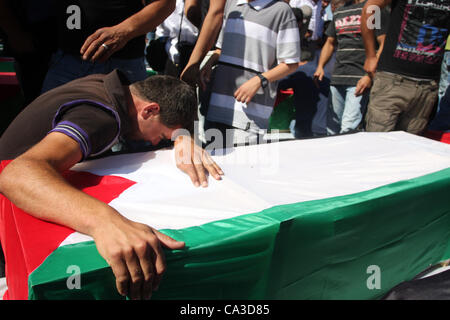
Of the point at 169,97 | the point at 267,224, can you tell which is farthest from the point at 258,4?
the point at 267,224

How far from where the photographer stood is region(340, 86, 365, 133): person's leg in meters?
2.57

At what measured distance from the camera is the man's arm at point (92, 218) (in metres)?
0.58

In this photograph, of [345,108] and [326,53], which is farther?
[326,53]

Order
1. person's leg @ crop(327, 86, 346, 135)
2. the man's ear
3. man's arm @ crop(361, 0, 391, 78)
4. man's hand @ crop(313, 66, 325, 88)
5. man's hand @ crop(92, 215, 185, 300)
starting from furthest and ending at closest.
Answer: man's hand @ crop(313, 66, 325, 88) < person's leg @ crop(327, 86, 346, 135) < man's arm @ crop(361, 0, 391, 78) < the man's ear < man's hand @ crop(92, 215, 185, 300)

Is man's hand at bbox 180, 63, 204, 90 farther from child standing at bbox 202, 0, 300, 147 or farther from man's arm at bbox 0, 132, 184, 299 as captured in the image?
man's arm at bbox 0, 132, 184, 299

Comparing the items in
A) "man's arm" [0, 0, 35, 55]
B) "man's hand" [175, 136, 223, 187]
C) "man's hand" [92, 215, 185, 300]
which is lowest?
"man's hand" [175, 136, 223, 187]

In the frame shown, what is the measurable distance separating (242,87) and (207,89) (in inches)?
12.3

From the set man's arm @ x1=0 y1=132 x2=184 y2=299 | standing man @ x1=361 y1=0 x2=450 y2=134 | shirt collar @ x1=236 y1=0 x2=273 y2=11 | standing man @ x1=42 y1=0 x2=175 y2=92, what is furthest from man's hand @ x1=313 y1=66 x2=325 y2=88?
man's arm @ x1=0 y1=132 x2=184 y2=299

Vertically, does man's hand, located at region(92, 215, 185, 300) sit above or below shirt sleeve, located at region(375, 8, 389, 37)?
below

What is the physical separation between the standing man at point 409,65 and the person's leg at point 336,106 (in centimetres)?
82

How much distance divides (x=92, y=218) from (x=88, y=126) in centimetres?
35

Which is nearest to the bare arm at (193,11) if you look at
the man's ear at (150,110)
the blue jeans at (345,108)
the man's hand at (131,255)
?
the man's ear at (150,110)

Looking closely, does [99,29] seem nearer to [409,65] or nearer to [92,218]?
[92,218]

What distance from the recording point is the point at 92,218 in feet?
2.12
